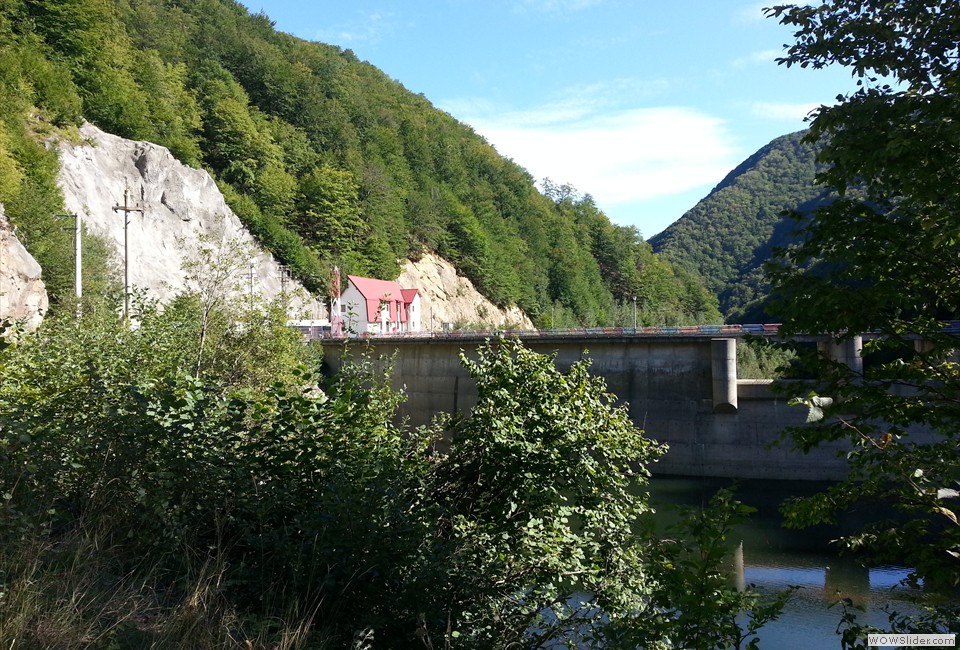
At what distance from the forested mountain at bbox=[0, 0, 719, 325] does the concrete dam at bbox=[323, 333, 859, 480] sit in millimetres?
24473

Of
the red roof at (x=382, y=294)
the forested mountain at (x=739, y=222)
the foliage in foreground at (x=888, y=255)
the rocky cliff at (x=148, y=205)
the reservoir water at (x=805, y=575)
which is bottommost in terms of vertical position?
the reservoir water at (x=805, y=575)

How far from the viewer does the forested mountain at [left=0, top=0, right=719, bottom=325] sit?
43375 mm

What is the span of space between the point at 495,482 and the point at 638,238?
10841 cm

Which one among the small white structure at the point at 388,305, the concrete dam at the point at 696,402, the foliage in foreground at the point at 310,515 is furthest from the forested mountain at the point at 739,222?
the foliage in foreground at the point at 310,515

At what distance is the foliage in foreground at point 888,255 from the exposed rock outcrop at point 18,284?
823 inches

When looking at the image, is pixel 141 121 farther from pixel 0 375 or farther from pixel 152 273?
pixel 0 375

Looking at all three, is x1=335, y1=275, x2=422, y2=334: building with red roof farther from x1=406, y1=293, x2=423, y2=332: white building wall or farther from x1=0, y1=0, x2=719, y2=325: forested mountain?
x1=0, y1=0, x2=719, y2=325: forested mountain

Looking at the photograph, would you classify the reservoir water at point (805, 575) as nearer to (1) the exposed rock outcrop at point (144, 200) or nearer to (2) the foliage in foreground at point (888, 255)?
(2) the foliage in foreground at point (888, 255)

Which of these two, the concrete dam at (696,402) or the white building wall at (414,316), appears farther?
the white building wall at (414,316)

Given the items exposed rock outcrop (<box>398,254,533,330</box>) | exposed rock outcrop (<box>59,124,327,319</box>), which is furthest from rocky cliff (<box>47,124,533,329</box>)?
exposed rock outcrop (<box>398,254,533,330</box>)

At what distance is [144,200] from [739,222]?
110759 mm

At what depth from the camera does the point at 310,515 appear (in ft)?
17.1

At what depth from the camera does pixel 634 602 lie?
607 centimetres

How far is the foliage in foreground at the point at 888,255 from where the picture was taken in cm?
448
